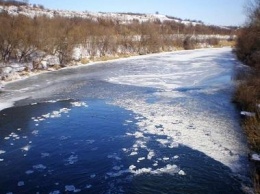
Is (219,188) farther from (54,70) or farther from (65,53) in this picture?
(65,53)

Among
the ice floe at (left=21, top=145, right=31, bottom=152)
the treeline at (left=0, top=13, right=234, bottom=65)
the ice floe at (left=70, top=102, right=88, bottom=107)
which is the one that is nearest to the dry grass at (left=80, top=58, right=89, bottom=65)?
the treeline at (left=0, top=13, right=234, bottom=65)

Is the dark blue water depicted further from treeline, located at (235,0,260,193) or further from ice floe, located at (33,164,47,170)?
treeline, located at (235,0,260,193)

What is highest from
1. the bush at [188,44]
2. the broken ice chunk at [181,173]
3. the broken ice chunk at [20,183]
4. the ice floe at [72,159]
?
the broken ice chunk at [181,173]

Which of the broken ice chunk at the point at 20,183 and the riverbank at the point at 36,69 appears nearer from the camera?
the broken ice chunk at the point at 20,183

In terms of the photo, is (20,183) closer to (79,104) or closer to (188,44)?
(79,104)

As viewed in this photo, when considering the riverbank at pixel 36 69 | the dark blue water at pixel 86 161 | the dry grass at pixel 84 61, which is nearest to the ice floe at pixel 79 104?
the dark blue water at pixel 86 161

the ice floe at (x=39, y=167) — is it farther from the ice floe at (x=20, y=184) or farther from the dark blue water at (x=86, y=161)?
the ice floe at (x=20, y=184)

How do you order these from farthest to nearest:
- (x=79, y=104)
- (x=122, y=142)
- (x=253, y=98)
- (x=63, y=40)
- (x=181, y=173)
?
1. (x=63, y=40)
2. (x=79, y=104)
3. (x=253, y=98)
4. (x=122, y=142)
5. (x=181, y=173)

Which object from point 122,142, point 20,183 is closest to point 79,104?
point 122,142
